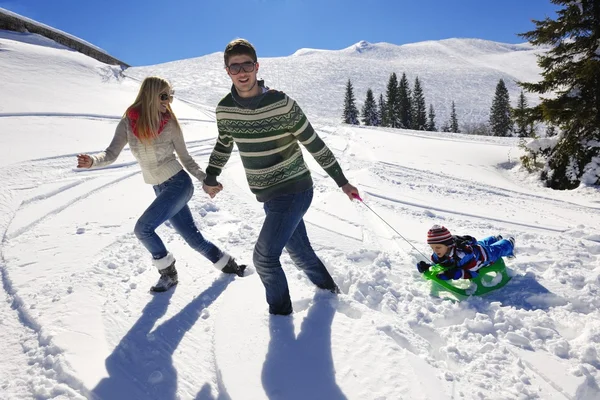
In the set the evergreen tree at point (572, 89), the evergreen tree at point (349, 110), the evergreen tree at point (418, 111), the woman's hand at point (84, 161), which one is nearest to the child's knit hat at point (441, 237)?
the woman's hand at point (84, 161)

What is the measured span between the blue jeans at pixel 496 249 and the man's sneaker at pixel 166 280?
3.13 meters

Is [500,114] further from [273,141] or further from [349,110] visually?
[273,141]

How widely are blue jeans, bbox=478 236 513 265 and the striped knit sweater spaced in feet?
6.57

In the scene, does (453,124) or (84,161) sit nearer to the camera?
(84,161)

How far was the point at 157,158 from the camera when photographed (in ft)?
10.8

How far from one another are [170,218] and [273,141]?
54.6 inches

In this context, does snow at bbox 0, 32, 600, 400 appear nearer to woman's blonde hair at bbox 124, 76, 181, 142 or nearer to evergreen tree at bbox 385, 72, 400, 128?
woman's blonde hair at bbox 124, 76, 181, 142

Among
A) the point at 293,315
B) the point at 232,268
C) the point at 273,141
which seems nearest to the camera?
the point at 273,141

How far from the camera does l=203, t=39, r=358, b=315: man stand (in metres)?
2.64

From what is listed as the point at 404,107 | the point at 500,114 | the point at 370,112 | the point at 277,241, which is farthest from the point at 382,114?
the point at 277,241

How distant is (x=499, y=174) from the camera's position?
12.8m

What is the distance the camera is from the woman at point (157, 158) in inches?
125

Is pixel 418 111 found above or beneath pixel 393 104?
beneath

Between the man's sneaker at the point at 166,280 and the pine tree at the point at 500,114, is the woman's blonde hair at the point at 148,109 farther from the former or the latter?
the pine tree at the point at 500,114
